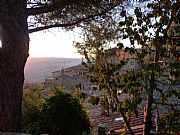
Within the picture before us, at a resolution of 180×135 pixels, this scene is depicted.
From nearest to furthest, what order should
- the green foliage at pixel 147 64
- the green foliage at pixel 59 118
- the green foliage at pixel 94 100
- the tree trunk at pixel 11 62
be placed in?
1. the green foliage at pixel 147 64
2. the green foliage at pixel 94 100
3. the tree trunk at pixel 11 62
4. the green foliage at pixel 59 118

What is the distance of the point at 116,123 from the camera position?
536 inches

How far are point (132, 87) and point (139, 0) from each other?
97cm

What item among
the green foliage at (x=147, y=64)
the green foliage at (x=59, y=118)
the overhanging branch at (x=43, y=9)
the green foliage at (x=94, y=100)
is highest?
the overhanging branch at (x=43, y=9)

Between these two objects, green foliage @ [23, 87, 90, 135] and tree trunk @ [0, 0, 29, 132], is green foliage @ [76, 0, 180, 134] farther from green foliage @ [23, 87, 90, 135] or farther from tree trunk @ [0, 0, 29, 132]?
green foliage @ [23, 87, 90, 135]

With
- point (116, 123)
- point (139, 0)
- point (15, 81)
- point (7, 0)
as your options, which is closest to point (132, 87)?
point (139, 0)

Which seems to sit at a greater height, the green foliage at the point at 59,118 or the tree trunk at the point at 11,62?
the tree trunk at the point at 11,62

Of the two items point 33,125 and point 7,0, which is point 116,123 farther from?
point 7,0

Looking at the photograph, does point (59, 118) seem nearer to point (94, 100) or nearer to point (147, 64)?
point (94, 100)

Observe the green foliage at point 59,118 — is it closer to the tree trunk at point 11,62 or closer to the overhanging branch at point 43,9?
the tree trunk at point 11,62

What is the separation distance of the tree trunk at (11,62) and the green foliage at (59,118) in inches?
31.6

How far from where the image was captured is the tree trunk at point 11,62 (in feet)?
17.3

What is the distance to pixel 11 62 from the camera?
5305 mm

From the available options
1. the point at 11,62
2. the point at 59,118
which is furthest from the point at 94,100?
the point at 59,118

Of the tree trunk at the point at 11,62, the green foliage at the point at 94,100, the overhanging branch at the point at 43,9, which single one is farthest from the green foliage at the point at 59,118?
the green foliage at the point at 94,100
